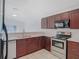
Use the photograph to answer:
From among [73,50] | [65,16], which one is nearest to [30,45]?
[73,50]

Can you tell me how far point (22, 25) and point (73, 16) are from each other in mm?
4591

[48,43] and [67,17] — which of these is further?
[48,43]

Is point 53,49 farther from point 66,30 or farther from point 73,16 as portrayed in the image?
point 73,16

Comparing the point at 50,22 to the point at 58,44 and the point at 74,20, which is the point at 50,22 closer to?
the point at 58,44

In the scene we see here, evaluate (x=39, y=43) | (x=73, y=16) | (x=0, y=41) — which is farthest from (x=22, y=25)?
(x=0, y=41)

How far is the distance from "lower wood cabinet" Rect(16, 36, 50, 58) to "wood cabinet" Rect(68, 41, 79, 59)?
1.59 metres

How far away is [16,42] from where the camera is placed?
3268 millimetres

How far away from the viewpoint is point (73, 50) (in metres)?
2.88

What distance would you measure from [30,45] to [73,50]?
1.91m

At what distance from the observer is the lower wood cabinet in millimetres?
3428

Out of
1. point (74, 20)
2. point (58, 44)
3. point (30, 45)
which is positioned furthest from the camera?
point (30, 45)

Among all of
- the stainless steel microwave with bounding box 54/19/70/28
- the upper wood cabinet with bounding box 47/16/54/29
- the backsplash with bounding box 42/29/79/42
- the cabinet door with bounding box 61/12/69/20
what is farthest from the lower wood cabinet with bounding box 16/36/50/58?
the cabinet door with bounding box 61/12/69/20

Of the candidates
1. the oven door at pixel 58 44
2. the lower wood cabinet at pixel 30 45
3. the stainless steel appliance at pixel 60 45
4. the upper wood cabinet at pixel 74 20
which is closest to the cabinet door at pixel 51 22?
the stainless steel appliance at pixel 60 45

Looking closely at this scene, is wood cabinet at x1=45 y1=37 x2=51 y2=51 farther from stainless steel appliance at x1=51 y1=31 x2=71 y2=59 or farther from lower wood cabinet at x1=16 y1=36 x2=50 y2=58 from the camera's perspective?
stainless steel appliance at x1=51 y1=31 x2=71 y2=59
